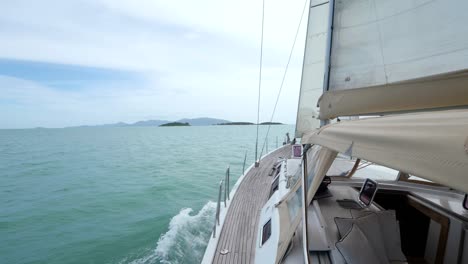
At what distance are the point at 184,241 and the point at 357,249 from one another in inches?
226

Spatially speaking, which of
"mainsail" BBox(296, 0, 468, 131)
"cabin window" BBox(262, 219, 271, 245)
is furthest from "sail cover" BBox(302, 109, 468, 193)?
"cabin window" BBox(262, 219, 271, 245)

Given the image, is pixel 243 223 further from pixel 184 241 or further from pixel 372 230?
pixel 184 241

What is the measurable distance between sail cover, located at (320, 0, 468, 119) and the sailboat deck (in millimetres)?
2584

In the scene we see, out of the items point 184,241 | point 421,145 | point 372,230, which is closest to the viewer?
point 421,145

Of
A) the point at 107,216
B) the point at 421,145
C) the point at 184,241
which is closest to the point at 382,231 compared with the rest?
the point at 421,145

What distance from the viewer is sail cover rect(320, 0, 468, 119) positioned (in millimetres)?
1705

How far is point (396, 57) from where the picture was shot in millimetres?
2877

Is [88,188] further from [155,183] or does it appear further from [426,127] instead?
[426,127]

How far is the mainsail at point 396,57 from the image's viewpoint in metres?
1.70

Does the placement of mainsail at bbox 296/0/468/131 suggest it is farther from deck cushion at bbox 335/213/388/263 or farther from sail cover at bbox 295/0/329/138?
sail cover at bbox 295/0/329/138

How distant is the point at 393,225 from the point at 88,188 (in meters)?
16.7

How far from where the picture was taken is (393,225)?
95.6 inches

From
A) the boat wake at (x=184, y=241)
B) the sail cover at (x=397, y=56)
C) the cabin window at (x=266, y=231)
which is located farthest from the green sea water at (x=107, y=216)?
the sail cover at (x=397, y=56)

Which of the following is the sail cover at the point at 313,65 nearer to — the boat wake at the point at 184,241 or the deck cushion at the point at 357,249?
the boat wake at the point at 184,241
